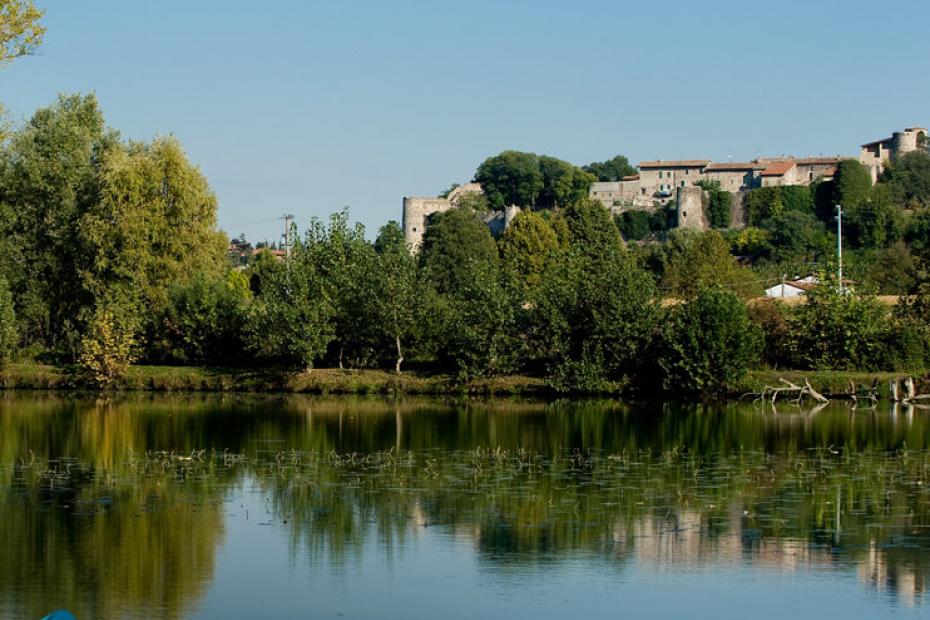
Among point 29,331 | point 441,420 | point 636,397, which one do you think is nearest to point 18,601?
point 441,420

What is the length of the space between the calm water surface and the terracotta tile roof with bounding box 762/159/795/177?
4386 inches

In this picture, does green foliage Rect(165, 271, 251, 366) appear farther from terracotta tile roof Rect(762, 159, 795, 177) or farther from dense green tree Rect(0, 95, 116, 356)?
terracotta tile roof Rect(762, 159, 795, 177)

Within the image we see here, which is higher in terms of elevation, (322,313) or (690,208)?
(690,208)

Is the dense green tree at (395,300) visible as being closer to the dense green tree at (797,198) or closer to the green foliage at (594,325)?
the green foliage at (594,325)

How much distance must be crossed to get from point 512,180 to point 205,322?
99.4m

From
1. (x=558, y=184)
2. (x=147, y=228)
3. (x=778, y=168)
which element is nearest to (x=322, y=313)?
(x=147, y=228)

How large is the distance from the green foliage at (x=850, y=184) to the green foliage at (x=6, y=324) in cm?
9356

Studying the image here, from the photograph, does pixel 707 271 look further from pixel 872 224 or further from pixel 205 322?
pixel 872 224

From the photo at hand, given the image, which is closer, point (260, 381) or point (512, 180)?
point (260, 381)

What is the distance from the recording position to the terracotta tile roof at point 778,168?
139 metres

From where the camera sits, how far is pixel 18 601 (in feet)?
43.6

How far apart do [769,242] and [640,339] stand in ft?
254

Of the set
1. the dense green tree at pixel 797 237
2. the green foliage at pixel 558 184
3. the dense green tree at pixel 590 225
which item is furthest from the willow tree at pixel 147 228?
the green foliage at pixel 558 184

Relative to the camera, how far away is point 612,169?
573 ft
